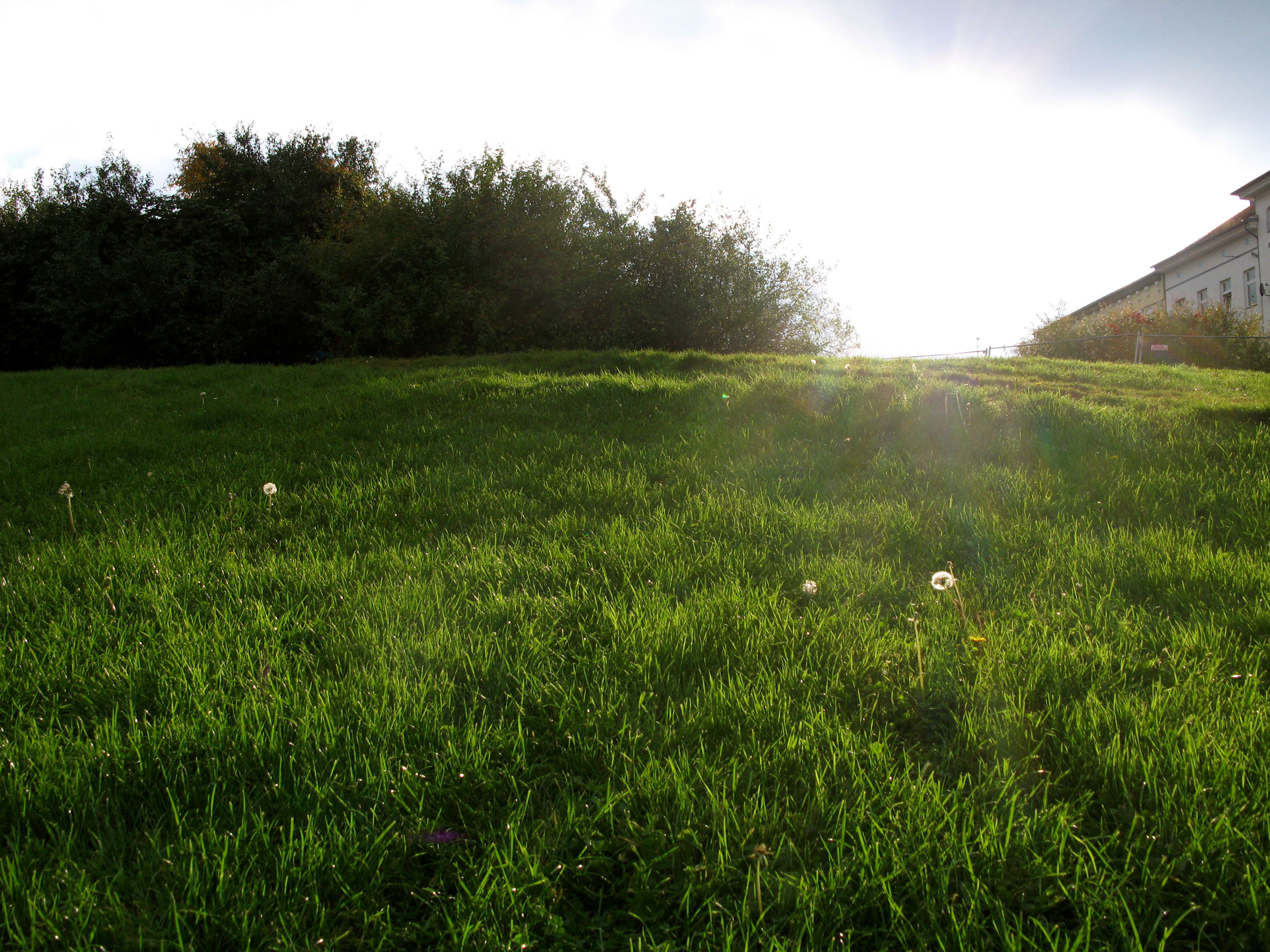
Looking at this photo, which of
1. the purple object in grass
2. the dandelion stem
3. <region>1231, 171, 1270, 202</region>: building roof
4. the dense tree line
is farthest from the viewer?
<region>1231, 171, 1270, 202</region>: building roof

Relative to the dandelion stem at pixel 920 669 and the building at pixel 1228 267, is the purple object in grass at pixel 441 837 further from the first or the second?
the building at pixel 1228 267

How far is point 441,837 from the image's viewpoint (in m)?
Answer: 1.52

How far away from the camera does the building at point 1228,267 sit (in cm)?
2822

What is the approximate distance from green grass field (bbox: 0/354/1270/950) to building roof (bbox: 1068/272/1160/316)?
4088cm

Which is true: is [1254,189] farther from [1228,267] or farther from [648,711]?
[648,711]

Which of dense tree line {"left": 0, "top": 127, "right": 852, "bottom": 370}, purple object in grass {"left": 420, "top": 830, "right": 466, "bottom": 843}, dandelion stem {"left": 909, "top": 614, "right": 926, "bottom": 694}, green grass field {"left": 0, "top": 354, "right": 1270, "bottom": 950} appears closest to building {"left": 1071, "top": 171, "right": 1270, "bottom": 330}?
dense tree line {"left": 0, "top": 127, "right": 852, "bottom": 370}

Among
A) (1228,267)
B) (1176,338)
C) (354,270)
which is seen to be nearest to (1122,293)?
(1228,267)

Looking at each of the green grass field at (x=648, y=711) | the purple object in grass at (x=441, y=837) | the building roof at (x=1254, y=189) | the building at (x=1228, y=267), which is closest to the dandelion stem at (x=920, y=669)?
the green grass field at (x=648, y=711)

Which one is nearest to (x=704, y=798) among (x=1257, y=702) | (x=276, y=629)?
(x=1257, y=702)

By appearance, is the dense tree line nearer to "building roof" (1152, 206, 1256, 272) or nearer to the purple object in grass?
the purple object in grass

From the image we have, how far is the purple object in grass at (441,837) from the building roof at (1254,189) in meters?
37.7

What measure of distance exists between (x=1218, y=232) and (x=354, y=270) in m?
37.3

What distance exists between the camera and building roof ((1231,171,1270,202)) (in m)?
27.0

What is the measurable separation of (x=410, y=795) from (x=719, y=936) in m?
0.78
